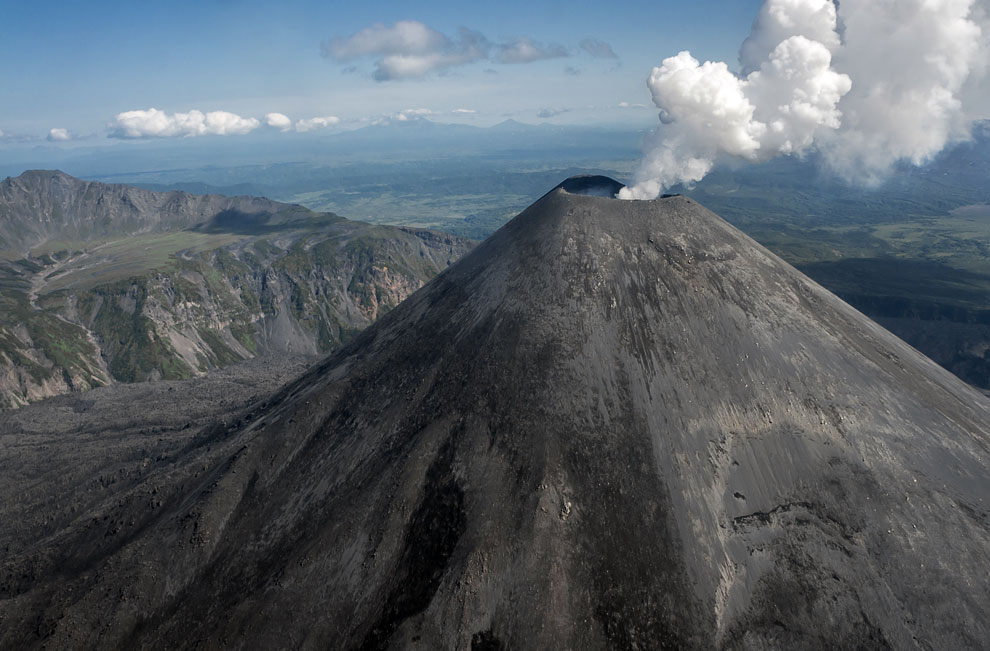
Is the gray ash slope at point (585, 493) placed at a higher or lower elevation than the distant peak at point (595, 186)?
lower

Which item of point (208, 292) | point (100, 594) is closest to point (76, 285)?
point (208, 292)

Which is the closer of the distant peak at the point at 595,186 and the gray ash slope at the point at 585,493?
the gray ash slope at the point at 585,493

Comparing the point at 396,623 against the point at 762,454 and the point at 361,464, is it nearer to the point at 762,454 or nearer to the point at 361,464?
A: the point at 361,464

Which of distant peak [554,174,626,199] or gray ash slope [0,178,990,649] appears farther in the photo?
distant peak [554,174,626,199]

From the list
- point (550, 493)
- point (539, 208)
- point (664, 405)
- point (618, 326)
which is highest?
point (539, 208)

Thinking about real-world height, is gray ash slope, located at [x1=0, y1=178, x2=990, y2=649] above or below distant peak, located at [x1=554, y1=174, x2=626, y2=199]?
below

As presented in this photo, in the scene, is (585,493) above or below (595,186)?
below

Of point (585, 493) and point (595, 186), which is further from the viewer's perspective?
point (595, 186)

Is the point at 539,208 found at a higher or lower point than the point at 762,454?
higher
